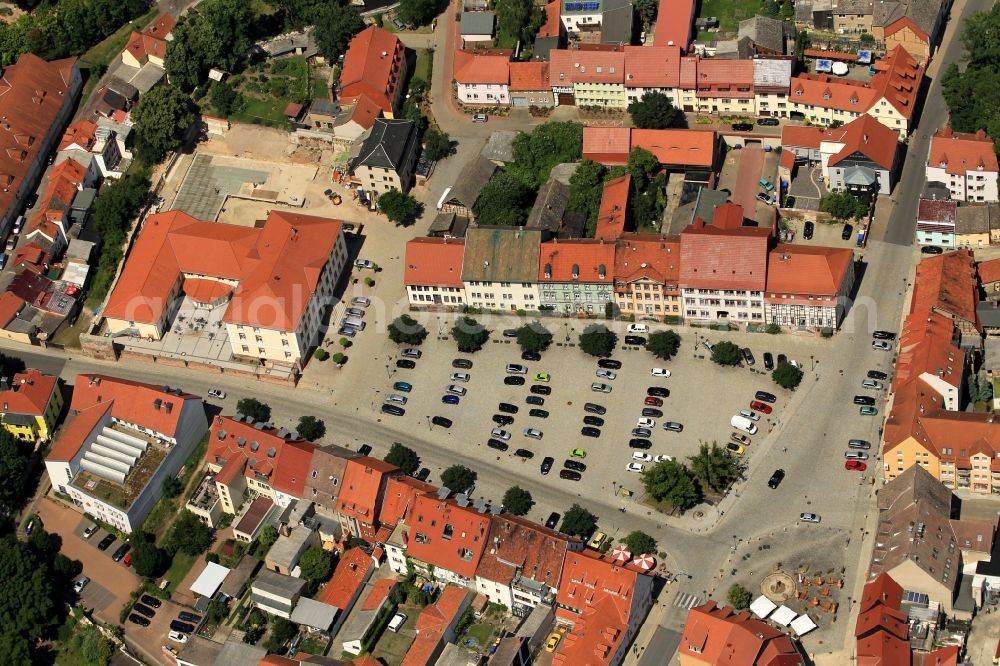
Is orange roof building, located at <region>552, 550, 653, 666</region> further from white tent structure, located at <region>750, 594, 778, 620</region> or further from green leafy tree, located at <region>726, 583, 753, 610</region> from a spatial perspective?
white tent structure, located at <region>750, 594, 778, 620</region>

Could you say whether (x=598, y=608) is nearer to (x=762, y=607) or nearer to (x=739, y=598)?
(x=739, y=598)

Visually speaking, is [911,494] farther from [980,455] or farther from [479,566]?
[479,566]

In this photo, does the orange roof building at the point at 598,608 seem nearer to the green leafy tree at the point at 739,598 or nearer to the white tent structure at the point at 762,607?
the green leafy tree at the point at 739,598

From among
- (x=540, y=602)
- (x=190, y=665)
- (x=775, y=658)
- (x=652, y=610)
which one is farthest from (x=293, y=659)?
(x=775, y=658)

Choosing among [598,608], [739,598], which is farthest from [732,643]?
[598,608]

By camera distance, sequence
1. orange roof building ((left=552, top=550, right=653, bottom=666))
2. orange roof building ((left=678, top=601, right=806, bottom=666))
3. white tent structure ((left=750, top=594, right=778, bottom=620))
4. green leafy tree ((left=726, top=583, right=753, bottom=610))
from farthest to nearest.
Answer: green leafy tree ((left=726, top=583, right=753, bottom=610))
white tent structure ((left=750, top=594, right=778, bottom=620))
orange roof building ((left=552, top=550, right=653, bottom=666))
orange roof building ((left=678, top=601, right=806, bottom=666))

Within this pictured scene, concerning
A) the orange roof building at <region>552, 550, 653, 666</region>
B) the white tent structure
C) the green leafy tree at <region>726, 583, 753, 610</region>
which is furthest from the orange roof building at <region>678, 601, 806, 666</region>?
the orange roof building at <region>552, 550, 653, 666</region>
